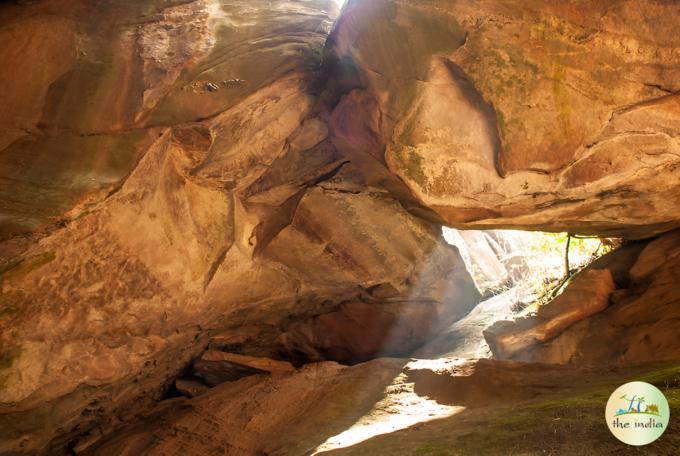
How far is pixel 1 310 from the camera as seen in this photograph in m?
5.47

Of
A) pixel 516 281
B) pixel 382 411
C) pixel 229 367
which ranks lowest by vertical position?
pixel 229 367

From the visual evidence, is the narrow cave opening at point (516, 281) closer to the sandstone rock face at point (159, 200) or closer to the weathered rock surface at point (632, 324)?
the weathered rock surface at point (632, 324)

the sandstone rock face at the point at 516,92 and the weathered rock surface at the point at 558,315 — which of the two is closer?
the sandstone rock face at the point at 516,92

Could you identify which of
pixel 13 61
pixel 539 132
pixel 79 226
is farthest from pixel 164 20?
pixel 539 132

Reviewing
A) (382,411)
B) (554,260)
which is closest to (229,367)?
(382,411)

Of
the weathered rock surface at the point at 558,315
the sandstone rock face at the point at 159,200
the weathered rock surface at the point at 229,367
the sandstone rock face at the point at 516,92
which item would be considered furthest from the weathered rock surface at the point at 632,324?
the weathered rock surface at the point at 229,367

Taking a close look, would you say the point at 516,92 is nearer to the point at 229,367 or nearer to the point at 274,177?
the point at 274,177

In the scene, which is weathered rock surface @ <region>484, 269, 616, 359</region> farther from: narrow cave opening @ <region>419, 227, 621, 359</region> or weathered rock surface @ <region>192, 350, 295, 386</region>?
weathered rock surface @ <region>192, 350, 295, 386</region>

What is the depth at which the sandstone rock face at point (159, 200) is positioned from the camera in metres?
5.16

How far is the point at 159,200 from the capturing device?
20.0ft

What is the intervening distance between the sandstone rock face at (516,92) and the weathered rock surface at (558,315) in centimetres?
186

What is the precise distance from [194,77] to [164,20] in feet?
2.33

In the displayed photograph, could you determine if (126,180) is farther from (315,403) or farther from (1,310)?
(315,403)

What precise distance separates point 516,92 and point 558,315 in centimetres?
366
